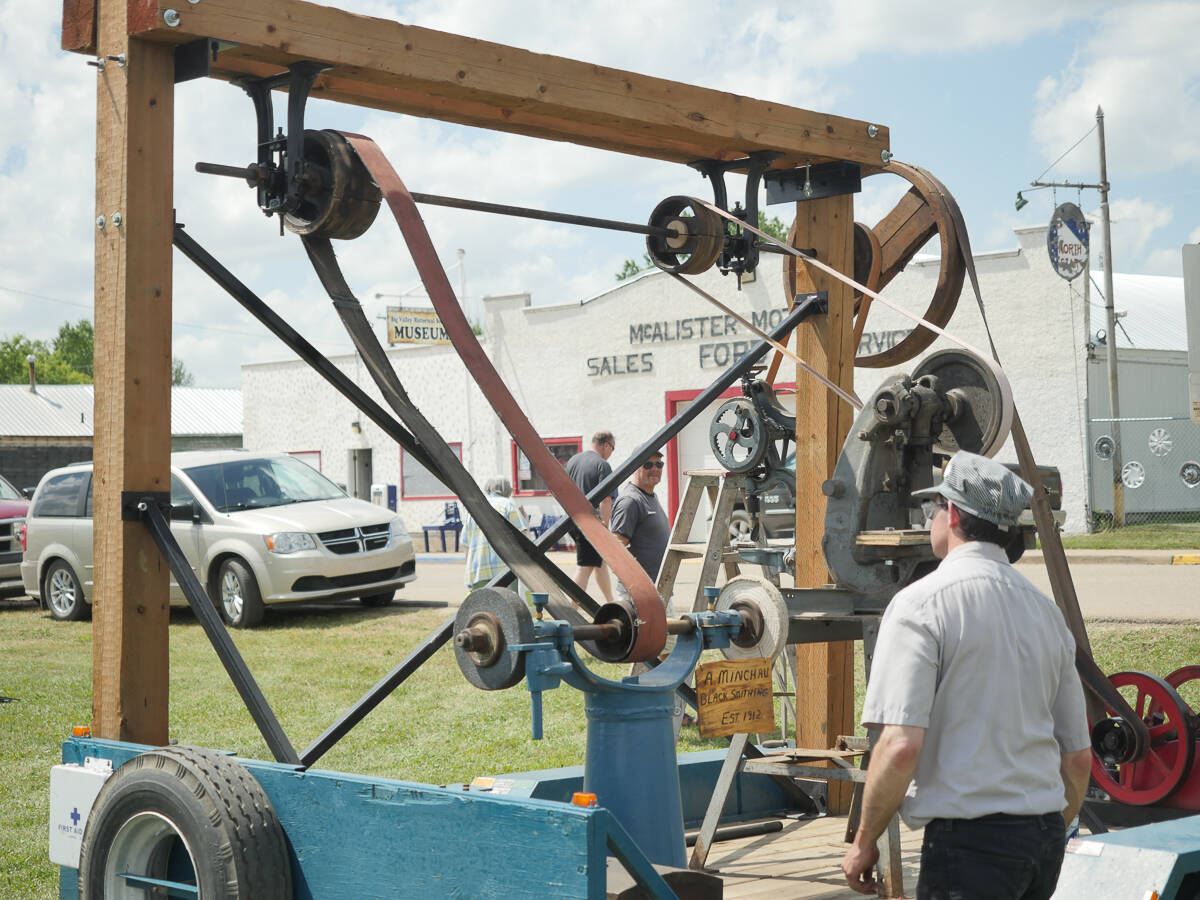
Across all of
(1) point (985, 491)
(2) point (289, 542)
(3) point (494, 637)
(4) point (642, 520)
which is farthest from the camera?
(2) point (289, 542)

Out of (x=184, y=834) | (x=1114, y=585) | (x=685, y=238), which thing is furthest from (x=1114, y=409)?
(x=184, y=834)

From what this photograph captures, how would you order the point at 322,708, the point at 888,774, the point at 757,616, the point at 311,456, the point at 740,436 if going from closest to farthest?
the point at 888,774
the point at 757,616
the point at 740,436
the point at 322,708
the point at 311,456

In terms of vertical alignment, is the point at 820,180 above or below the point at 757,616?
above

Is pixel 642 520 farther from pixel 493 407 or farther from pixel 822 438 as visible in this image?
pixel 493 407

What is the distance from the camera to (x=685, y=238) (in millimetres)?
5859

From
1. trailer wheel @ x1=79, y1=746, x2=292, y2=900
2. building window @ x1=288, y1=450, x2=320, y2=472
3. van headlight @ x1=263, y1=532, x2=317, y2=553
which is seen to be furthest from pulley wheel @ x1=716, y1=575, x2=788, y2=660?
building window @ x1=288, y1=450, x2=320, y2=472

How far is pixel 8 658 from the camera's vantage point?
1359 cm

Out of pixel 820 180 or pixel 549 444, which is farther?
pixel 549 444

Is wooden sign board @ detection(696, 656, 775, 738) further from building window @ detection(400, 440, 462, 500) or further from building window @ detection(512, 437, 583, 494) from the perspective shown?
building window @ detection(400, 440, 462, 500)

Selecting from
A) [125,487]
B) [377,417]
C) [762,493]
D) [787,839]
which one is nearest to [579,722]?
[762,493]

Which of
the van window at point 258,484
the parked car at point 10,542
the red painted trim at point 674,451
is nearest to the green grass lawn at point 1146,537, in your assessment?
the red painted trim at point 674,451

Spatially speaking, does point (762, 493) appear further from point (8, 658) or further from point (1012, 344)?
point (1012, 344)

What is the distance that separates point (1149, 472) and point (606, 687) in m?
22.5

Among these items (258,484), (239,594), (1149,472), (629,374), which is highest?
(629,374)
